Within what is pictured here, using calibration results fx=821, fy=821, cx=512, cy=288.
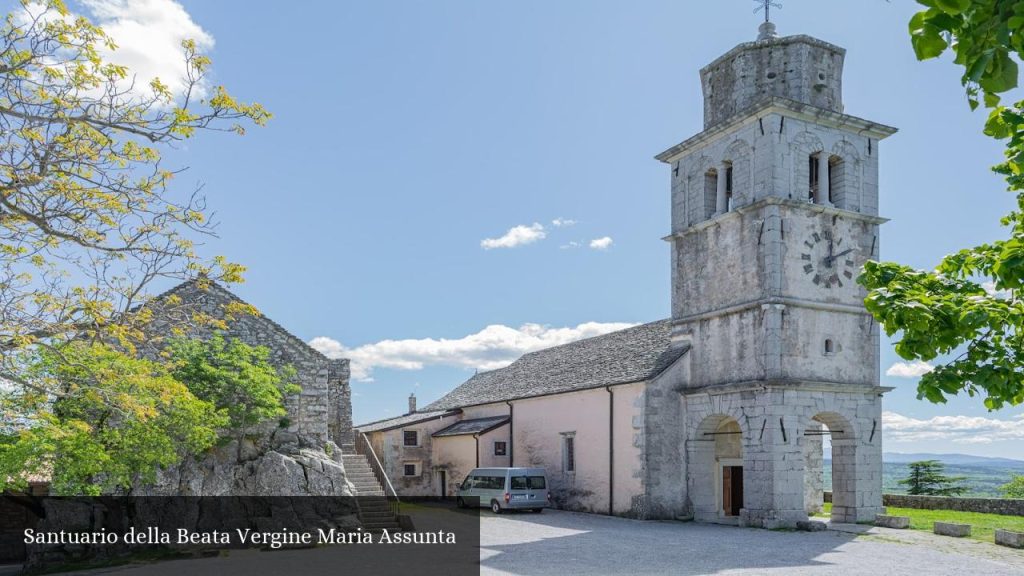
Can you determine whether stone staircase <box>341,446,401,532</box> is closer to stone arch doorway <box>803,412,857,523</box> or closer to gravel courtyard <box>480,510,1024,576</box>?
gravel courtyard <box>480,510,1024,576</box>

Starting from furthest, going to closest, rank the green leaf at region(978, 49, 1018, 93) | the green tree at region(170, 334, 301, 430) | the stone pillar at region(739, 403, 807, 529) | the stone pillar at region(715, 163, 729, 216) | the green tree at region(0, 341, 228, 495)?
the stone pillar at region(715, 163, 729, 216) < the stone pillar at region(739, 403, 807, 529) < the green tree at region(170, 334, 301, 430) < the green tree at region(0, 341, 228, 495) < the green leaf at region(978, 49, 1018, 93)

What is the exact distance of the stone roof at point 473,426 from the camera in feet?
120

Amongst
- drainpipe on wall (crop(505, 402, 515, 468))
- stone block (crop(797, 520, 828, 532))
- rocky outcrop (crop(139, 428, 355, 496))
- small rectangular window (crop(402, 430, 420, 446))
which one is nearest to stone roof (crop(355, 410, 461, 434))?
small rectangular window (crop(402, 430, 420, 446))

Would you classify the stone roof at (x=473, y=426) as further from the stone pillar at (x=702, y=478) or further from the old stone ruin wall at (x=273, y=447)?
the old stone ruin wall at (x=273, y=447)

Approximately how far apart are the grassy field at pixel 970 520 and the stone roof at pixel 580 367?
27.2 feet

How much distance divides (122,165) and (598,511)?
23.0 metres

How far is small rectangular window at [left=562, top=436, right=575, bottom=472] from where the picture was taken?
3225 cm

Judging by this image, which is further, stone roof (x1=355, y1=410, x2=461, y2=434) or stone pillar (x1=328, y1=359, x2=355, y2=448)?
stone roof (x1=355, y1=410, x2=461, y2=434)

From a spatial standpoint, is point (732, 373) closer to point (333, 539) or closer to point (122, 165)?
point (333, 539)

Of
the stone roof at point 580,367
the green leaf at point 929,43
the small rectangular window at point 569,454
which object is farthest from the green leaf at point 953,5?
the small rectangular window at point 569,454

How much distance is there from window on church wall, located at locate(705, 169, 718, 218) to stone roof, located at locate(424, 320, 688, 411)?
16.6ft

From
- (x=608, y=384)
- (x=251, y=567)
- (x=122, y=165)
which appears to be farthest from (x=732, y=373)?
(x=122, y=165)

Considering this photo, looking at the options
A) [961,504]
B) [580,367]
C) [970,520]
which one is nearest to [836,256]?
[970,520]

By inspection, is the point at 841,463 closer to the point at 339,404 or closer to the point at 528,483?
the point at 528,483
